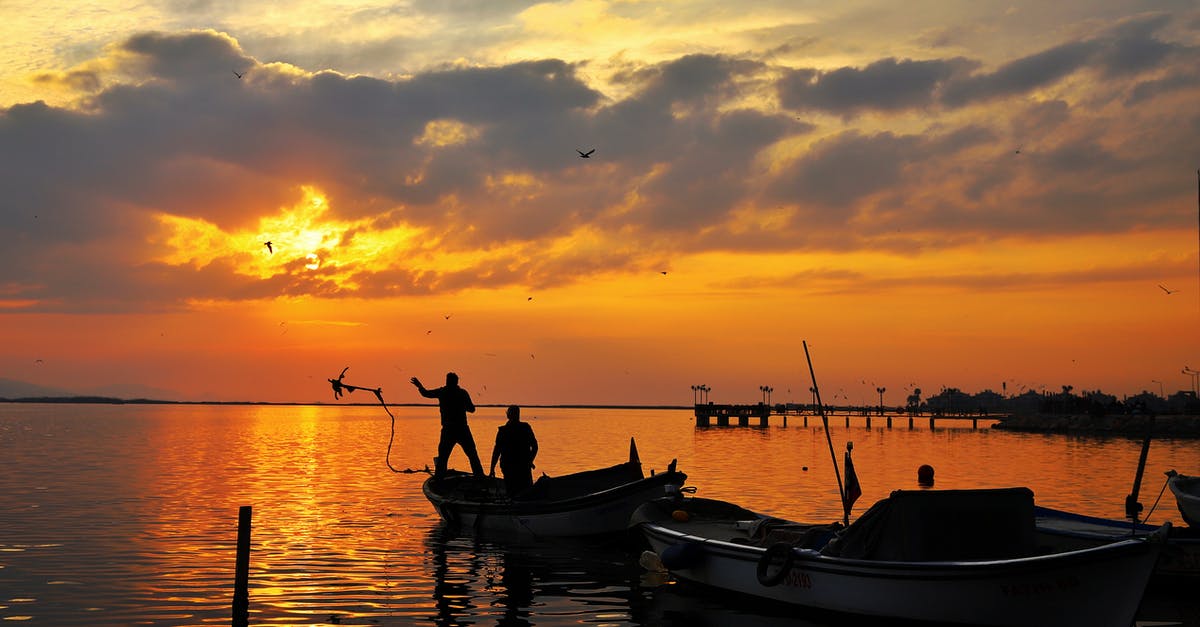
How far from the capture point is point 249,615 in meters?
17.3

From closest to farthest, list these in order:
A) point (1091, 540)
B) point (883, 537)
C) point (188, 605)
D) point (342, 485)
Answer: point (883, 537) → point (1091, 540) → point (188, 605) → point (342, 485)

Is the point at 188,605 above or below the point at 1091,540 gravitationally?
below

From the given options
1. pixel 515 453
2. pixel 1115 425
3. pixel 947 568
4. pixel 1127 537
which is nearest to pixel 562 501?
pixel 515 453

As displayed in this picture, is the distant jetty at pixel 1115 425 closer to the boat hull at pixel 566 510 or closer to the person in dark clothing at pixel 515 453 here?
the person in dark clothing at pixel 515 453

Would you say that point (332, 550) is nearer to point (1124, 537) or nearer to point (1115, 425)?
point (1124, 537)

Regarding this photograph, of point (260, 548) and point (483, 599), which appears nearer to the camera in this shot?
point (483, 599)

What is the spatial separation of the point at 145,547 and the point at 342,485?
64.0 feet

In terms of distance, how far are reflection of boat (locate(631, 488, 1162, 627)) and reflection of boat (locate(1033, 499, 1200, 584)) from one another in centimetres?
206

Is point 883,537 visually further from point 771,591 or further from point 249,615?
point 249,615

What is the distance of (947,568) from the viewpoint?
1483 cm

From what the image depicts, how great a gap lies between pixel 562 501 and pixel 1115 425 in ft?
427

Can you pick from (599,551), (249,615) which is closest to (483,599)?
(249,615)

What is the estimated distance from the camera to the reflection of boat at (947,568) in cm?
1431

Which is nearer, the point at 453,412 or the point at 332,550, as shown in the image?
the point at 332,550
